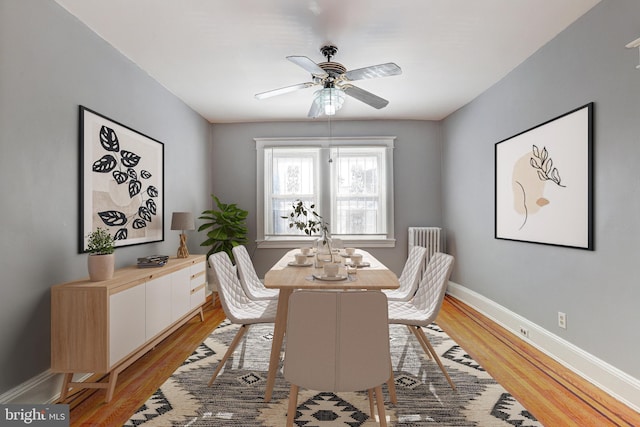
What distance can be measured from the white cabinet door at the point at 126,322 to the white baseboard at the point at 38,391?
42 centimetres

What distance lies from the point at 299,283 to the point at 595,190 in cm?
222

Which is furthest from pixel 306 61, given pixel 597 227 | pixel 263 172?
pixel 263 172

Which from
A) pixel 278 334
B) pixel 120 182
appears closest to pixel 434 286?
pixel 278 334

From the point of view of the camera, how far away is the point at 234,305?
8.84 feet

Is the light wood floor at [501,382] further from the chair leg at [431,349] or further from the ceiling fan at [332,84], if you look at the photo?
the ceiling fan at [332,84]

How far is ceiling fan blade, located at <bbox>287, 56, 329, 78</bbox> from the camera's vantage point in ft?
7.91

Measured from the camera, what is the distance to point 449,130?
518cm

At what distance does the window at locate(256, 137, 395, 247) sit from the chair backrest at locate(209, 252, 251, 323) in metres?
2.57

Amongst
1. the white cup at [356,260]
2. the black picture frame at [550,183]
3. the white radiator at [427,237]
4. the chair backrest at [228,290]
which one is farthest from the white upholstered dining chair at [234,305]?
the white radiator at [427,237]

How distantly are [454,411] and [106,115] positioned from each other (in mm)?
3364

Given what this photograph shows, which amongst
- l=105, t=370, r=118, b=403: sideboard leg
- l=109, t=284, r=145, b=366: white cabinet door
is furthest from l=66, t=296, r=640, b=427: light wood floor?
l=109, t=284, r=145, b=366: white cabinet door

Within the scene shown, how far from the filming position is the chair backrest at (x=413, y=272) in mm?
2998

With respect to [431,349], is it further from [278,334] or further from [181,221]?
[181,221]

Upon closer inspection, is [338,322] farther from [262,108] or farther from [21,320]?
[262,108]
